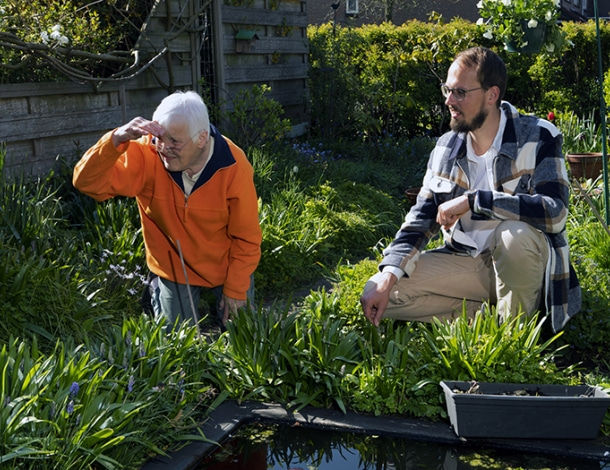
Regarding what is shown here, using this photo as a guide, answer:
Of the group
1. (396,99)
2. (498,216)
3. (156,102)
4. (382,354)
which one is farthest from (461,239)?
(396,99)

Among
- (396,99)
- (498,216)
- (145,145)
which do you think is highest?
(145,145)

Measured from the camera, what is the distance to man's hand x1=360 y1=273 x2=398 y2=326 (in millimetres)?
3679

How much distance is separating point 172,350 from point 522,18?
11.0 ft

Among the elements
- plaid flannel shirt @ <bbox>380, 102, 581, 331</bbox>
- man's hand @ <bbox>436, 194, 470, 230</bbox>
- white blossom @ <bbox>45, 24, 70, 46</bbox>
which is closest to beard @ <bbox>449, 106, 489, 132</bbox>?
plaid flannel shirt @ <bbox>380, 102, 581, 331</bbox>

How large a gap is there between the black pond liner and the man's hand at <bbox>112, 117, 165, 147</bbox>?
46.7 inches

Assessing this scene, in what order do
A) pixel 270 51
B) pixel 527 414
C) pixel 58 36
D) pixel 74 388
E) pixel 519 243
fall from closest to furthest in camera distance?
pixel 74 388
pixel 527 414
pixel 519 243
pixel 58 36
pixel 270 51

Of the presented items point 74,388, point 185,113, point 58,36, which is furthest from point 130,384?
point 58,36

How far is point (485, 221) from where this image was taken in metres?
3.96

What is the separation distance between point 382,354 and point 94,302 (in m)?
1.57

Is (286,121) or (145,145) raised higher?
(145,145)

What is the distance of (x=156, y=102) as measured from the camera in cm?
752

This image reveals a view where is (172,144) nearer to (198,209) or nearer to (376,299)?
(198,209)

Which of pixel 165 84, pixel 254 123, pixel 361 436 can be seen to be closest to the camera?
pixel 361 436

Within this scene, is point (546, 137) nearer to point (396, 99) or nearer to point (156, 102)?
point (156, 102)
